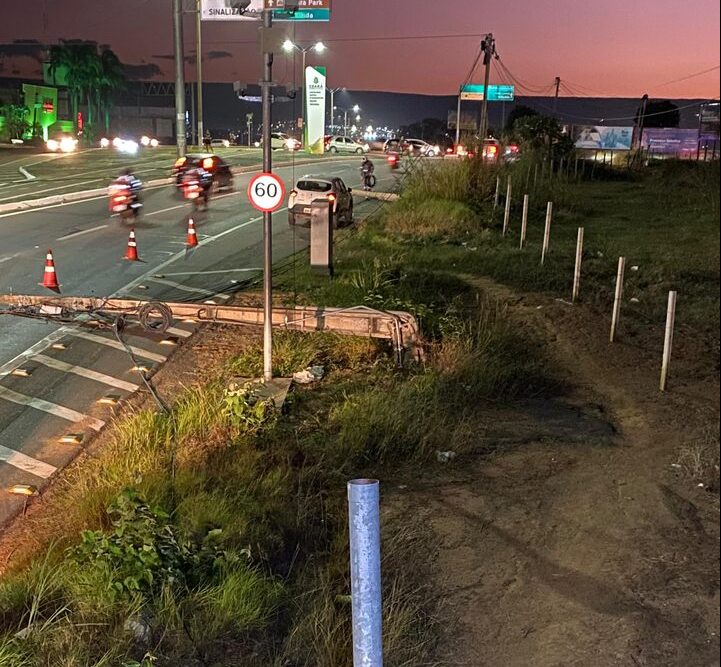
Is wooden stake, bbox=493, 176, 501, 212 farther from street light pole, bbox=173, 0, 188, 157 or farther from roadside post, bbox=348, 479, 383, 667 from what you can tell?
roadside post, bbox=348, 479, 383, 667

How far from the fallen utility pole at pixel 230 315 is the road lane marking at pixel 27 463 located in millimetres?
3379

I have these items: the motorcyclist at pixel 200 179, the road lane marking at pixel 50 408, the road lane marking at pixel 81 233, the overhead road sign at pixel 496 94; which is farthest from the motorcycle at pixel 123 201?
the overhead road sign at pixel 496 94

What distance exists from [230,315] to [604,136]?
71408mm

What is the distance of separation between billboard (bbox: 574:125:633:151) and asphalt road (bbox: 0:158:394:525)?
53.7m

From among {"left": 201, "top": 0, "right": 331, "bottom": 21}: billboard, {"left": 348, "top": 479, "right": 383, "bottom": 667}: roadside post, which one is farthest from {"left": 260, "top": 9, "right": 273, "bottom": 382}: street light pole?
{"left": 348, "top": 479, "right": 383, "bottom": 667}: roadside post

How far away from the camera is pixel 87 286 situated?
13469 mm

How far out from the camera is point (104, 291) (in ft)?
43.2

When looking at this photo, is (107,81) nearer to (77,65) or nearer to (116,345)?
(77,65)

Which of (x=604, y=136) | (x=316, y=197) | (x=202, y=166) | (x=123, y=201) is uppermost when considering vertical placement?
(x=604, y=136)

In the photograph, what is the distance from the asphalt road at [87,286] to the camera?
8.02 metres

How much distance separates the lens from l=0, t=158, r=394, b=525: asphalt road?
8016 millimetres

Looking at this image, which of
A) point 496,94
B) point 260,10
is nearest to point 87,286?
point 260,10

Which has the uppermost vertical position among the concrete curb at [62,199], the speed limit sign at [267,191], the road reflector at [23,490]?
Result: the speed limit sign at [267,191]

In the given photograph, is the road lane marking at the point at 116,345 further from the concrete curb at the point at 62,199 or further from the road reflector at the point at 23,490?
the concrete curb at the point at 62,199
